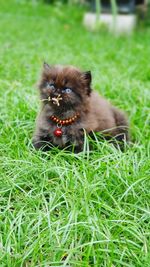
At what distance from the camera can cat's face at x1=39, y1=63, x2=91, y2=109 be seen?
3402mm

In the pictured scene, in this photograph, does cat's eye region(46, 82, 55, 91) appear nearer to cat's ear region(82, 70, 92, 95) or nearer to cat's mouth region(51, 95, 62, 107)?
cat's mouth region(51, 95, 62, 107)

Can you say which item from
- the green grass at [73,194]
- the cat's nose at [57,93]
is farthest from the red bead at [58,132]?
the cat's nose at [57,93]

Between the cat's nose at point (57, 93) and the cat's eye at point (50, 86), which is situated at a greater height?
the cat's eye at point (50, 86)

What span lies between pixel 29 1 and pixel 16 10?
5.39ft

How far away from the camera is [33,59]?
254 inches

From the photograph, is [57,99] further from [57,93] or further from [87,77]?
[87,77]

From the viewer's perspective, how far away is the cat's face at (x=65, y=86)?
3402 mm

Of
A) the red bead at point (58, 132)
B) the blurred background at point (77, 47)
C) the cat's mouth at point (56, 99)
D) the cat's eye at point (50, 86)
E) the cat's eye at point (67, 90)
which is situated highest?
the cat's eye at point (50, 86)

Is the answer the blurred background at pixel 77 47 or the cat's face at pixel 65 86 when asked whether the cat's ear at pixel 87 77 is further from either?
the blurred background at pixel 77 47

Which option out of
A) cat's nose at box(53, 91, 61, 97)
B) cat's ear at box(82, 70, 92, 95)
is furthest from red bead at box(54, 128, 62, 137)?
cat's ear at box(82, 70, 92, 95)

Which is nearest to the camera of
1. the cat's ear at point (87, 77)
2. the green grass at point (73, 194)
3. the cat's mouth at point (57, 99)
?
the green grass at point (73, 194)

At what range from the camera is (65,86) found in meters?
3.41

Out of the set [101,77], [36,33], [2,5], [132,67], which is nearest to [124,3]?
[36,33]

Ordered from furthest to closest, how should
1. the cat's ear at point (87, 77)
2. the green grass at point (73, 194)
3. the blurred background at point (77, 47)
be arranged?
the blurred background at point (77, 47) → the cat's ear at point (87, 77) → the green grass at point (73, 194)
